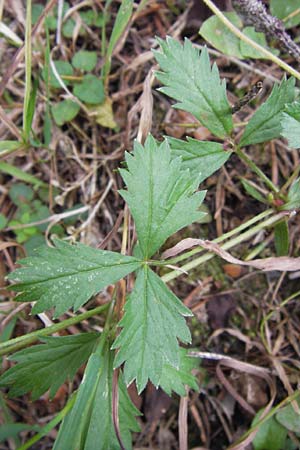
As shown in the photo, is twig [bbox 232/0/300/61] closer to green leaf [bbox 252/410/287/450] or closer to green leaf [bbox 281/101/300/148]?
green leaf [bbox 281/101/300/148]

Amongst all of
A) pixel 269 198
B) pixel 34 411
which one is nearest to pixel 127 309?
pixel 269 198

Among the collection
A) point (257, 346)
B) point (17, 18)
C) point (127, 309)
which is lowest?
point (257, 346)

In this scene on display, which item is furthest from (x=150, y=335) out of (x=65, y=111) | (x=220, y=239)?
(x=65, y=111)

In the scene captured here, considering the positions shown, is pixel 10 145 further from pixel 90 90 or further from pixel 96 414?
pixel 96 414

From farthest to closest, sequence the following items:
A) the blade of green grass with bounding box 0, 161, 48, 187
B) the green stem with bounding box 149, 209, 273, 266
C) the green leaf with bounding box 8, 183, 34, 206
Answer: the green leaf with bounding box 8, 183, 34, 206, the blade of green grass with bounding box 0, 161, 48, 187, the green stem with bounding box 149, 209, 273, 266

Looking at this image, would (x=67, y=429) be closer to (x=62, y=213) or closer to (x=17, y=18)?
(x=62, y=213)

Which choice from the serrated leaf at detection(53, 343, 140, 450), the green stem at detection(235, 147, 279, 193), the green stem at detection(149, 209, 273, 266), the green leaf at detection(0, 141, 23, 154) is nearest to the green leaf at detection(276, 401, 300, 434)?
the serrated leaf at detection(53, 343, 140, 450)
